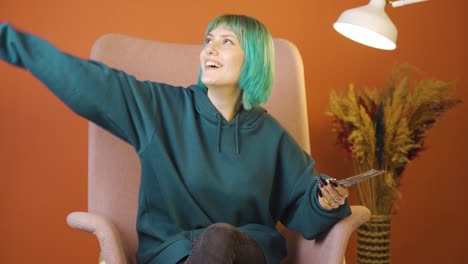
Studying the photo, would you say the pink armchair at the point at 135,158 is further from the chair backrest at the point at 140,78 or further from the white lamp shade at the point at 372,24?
the white lamp shade at the point at 372,24

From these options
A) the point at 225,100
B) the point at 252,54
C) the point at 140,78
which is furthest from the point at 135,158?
the point at 252,54

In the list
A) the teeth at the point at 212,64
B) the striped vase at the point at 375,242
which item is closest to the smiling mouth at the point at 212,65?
the teeth at the point at 212,64

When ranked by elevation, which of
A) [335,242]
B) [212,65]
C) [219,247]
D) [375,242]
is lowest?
[375,242]

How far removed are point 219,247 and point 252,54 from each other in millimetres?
593

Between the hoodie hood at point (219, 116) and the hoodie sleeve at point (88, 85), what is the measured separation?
0.14 meters

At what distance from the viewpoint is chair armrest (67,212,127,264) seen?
1.60 meters

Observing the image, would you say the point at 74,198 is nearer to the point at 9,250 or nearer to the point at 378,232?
the point at 9,250

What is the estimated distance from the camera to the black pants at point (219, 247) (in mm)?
1468

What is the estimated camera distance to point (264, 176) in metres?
1.86

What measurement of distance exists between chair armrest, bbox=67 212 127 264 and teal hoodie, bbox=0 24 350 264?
0.12m

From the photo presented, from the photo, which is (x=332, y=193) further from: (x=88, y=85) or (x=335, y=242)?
(x=88, y=85)

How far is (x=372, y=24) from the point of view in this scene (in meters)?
1.83

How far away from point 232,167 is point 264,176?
0.34 ft

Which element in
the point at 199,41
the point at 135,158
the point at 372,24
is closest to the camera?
the point at 372,24
